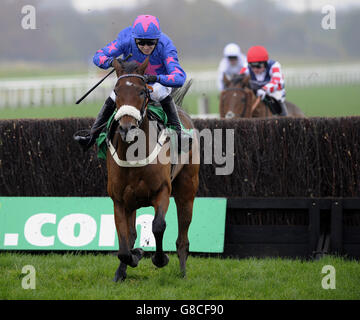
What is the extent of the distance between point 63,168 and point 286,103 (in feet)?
15.7

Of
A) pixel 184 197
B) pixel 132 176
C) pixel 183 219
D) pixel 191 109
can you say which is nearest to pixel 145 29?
pixel 132 176

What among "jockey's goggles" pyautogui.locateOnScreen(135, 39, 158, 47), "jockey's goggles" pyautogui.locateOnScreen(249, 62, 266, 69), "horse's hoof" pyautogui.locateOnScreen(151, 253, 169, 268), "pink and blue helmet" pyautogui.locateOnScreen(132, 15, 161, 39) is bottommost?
"horse's hoof" pyautogui.locateOnScreen(151, 253, 169, 268)

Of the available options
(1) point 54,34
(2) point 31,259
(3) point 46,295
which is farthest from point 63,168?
(1) point 54,34

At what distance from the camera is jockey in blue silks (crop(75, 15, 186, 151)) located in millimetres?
5277

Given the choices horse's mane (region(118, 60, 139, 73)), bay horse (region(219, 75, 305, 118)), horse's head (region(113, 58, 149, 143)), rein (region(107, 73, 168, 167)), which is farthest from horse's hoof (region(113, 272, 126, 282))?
bay horse (region(219, 75, 305, 118))

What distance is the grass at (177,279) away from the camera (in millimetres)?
5117

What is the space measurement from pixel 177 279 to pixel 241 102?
15.5 ft

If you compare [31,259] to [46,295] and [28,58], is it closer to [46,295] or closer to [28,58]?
[46,295]

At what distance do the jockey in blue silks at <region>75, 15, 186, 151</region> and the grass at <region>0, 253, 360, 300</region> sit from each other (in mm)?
1175

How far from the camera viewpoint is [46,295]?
507cm

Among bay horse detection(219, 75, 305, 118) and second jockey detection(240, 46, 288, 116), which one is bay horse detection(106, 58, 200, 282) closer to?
bay horse detection(219, 75, 305, 118)

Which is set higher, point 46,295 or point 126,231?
point 126,231

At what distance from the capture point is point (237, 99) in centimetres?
992

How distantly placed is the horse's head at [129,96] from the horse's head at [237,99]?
191 inches
